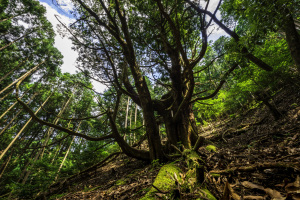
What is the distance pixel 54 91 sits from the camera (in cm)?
1808

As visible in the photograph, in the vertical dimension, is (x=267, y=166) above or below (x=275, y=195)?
above

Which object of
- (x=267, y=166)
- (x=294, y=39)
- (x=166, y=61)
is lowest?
(x=267, y=166)

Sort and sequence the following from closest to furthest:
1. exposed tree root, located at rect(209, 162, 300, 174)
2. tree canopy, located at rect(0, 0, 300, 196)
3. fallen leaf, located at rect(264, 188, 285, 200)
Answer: fallen leaf, located at rect(264, 188, 285, 200) → exposed tree root, located at rect(209, 162, 300, 174) → tree canopy, located at rect(0, 0, 300, 196)

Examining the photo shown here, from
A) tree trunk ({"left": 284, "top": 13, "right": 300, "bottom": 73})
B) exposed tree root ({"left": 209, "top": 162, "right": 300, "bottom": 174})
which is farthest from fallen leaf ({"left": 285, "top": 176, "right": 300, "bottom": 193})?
tree trunk ({"left": 284, "top": 13, "right": 300, "bottom": 73})

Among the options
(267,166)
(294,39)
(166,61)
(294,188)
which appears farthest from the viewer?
(166,61)

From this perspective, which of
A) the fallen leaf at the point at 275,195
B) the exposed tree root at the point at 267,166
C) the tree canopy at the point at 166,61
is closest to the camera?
the fallen leaf at the point at 275,195

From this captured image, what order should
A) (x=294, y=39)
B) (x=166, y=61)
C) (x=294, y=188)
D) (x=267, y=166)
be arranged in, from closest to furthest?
(x=294, y=188) → (x=267, y=166) → (x=294, y=39) → (x=166, y=61)

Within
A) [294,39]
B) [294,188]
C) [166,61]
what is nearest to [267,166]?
[294,188]

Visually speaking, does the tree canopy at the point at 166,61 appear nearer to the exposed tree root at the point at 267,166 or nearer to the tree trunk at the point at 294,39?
the tree trunk at the point at 294,39

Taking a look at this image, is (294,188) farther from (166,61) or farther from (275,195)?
(166,61)

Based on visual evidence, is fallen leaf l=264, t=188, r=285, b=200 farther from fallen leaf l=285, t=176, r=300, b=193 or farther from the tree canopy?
the tree canopy

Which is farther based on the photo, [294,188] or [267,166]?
[267,166]

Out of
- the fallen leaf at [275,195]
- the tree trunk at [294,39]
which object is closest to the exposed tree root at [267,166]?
the fallen leaf at [275,195]

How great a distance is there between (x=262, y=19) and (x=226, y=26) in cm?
279
